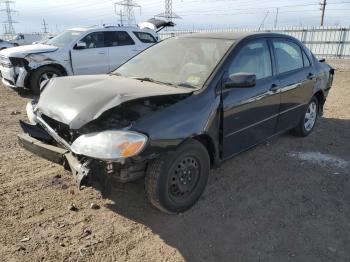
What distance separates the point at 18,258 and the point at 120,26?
27.9 feet

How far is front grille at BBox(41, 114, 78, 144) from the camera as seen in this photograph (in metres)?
3.05

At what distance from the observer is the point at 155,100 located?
312 cm

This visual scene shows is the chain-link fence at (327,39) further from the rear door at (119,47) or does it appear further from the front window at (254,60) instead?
the front window at (254,60)

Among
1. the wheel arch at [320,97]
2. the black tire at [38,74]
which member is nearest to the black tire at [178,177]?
the wheel arch at [320,97]

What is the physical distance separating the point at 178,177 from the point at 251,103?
53.3 inches

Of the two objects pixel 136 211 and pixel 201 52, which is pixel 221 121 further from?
pixel 136 211

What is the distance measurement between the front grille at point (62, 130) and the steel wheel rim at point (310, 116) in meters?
4.05

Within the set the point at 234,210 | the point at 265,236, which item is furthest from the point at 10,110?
the point at 265,236

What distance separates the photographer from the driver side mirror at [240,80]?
343cm

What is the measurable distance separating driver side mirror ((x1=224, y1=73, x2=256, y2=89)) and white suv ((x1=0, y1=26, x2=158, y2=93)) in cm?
561

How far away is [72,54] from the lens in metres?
→ 9.00

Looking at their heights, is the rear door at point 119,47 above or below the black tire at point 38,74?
above

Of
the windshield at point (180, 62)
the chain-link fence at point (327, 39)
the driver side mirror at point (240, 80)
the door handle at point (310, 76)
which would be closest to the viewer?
the driver side mirror at point (240, 80)

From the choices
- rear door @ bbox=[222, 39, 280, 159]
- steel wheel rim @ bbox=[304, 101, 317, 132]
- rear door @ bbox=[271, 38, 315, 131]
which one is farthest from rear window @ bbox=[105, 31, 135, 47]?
rear door @ bbox=[222, 39, 280, 159]
